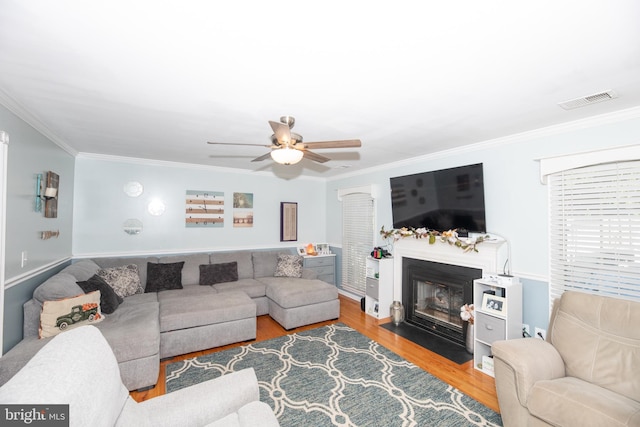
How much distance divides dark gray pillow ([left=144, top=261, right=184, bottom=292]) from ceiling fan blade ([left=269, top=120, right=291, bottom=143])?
3132mm

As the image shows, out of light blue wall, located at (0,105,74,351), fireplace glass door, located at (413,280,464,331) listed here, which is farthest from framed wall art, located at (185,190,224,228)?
fireplace glass door, located at (413,280,464,331)

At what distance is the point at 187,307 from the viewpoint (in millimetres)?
3391

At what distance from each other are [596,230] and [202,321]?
13.6 feet

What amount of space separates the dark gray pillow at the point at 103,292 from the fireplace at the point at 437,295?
150 inches

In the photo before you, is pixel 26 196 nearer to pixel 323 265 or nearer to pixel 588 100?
pixel 323 265

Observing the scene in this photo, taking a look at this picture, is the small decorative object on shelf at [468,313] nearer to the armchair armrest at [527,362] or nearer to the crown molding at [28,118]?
the armchair armrest at [527,362]

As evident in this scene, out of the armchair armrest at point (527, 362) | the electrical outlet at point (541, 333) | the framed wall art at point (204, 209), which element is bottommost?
the electrical outlet at point (541, 333)

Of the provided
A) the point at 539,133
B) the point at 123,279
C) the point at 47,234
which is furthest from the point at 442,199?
the point at 47,234

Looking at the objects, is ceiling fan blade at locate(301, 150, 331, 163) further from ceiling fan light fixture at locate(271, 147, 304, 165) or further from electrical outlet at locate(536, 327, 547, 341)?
electrical outlet at locate(536, 327, 547, 341)

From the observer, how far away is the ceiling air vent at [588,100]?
2059 mm

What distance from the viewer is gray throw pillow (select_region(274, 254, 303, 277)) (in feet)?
16.1

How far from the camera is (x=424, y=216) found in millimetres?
3918

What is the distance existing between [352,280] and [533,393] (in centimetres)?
371

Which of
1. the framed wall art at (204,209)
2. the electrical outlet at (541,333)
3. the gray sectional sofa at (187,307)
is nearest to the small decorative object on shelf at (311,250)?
the gray sectional sofa at (187,307)
